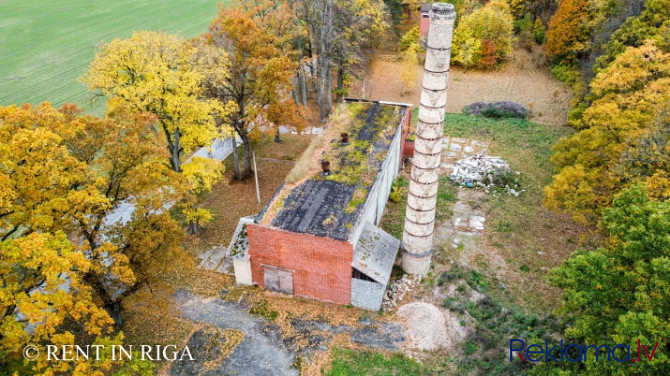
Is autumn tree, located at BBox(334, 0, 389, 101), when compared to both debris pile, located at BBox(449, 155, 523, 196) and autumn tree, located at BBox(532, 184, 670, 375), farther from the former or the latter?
autumn tree, located at BBox(532, 184, 670, 375)

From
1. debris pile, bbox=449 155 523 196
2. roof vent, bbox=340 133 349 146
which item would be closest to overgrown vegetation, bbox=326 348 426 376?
roof vent, bbox=340 133 349 146

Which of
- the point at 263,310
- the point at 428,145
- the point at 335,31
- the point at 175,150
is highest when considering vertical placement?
the point at 335,31

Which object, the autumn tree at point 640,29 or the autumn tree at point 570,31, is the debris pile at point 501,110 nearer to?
the autumn tree at point 640,29

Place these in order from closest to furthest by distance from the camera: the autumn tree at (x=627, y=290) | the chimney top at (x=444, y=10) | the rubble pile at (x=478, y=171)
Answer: the autumn tree at (x=627, y=290) < the chimney top at (x=444, y=10) < the rubble pile at (x=478, y=171)

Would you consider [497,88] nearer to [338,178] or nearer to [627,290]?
[338,178]

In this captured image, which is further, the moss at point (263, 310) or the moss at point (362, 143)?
the moss at point (362, 143)

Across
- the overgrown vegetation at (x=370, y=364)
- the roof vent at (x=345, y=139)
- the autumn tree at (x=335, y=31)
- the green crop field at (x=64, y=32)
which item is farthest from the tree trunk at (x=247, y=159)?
the green crop field at (x=64, y=32)

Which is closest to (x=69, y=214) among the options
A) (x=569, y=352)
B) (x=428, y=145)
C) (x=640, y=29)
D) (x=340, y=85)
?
(x=428, y=145)
